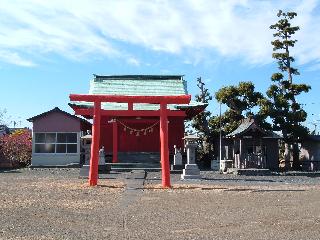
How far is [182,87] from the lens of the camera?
103ft

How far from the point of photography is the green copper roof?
30.6 meters

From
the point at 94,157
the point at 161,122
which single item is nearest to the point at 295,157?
the point at 161,122

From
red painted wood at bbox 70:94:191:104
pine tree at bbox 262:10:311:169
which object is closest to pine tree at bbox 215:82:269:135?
pine tree at bbox 262:10:311:169

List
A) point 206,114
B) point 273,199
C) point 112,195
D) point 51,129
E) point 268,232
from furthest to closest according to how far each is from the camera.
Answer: point 206,114 → point 51,129 → point 112,195 → point 273,199 → point 268,232

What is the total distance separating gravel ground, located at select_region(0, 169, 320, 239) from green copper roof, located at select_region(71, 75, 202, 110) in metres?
16.3

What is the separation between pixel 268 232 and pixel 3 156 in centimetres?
2620

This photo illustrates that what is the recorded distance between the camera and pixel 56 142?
101 ft

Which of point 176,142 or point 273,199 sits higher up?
point 176,142

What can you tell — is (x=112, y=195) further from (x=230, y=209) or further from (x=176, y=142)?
(x=176, y=142)

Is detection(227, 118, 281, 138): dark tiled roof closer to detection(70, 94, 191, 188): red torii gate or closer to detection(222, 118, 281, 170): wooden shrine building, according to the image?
detection(222, 118, 281, 170): wooden shrine building

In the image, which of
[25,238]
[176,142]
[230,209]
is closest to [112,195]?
[230,209]

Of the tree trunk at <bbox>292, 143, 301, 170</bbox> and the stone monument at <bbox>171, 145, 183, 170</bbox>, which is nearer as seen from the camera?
the stone monument at <bbox>171, 145, 183, 170</bbox>

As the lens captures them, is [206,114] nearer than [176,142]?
No

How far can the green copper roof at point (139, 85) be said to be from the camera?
101 feet
